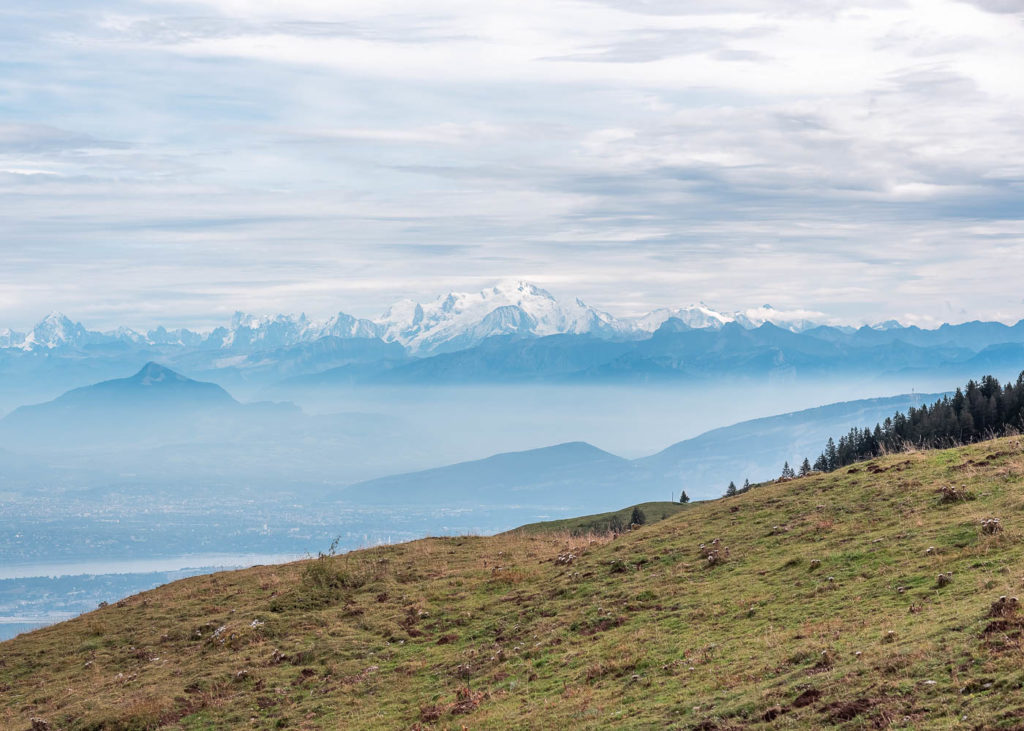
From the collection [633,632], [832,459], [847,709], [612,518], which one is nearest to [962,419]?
[832,459]

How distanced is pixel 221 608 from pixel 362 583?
5.30 m

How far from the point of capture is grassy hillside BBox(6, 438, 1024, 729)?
14.7 m

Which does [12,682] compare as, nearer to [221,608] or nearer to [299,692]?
[221,608]

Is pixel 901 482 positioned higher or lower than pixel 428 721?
higher

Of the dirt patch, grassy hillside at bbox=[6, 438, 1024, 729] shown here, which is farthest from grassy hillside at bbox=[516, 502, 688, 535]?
the dirt patch

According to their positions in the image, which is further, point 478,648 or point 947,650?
point 478,648

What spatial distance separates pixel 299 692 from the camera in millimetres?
22438

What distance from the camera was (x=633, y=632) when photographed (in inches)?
851

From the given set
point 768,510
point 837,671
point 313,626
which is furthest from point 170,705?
point 768,510

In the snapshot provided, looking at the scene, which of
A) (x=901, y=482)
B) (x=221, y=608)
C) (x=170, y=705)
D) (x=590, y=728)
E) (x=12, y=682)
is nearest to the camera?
(x=590, y=728)

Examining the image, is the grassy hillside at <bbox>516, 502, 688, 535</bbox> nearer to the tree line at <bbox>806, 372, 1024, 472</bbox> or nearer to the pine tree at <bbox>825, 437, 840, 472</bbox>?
the tree line at <bbox>806, 372, 1024, 472</bbox>

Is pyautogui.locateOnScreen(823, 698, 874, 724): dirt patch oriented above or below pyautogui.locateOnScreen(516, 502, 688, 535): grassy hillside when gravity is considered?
above

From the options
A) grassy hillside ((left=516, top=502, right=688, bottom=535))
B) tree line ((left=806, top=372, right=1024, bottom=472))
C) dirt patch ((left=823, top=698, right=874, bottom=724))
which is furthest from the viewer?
tree line ((left=806, top=372, right=1024, bottom=472))

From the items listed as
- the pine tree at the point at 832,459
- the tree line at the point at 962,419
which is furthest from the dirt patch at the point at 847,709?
the pine tree at the point at 832,459
